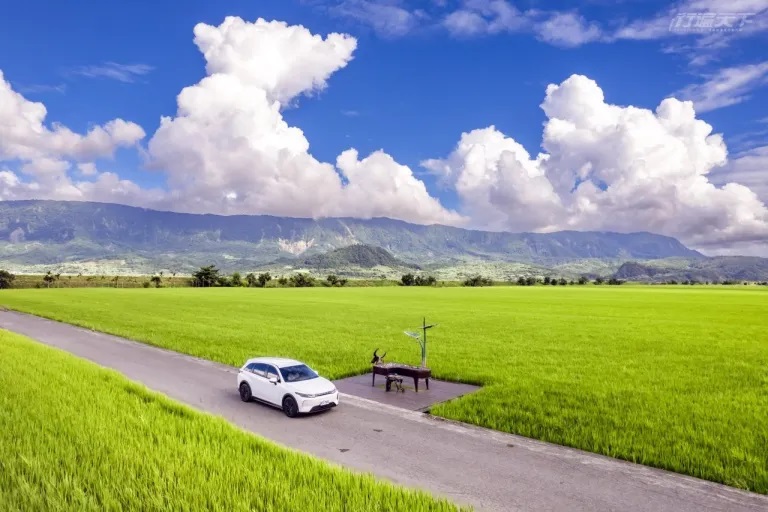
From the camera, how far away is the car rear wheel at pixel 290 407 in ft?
50.6

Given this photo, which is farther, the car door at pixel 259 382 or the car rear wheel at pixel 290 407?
the car door at pixel 259 382

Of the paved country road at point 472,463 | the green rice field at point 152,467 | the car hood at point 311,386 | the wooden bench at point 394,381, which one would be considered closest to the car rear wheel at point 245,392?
the paved country road at point 472,463

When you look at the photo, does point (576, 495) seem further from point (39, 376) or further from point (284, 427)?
point (39, 376)

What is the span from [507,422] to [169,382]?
47.7 ft

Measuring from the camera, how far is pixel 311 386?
15750 mm

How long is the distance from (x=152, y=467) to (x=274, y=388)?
26.1 feet

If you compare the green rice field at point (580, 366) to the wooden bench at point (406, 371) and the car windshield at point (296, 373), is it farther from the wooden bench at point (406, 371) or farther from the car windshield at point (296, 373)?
the car windshield at point (296, 373)

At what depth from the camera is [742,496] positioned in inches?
396

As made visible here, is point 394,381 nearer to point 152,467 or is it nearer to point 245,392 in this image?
point 245,392

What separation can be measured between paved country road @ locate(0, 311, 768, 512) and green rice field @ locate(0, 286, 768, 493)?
2.97 ft

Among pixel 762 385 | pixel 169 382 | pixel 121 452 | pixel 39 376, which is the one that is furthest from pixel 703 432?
pixel 39 376

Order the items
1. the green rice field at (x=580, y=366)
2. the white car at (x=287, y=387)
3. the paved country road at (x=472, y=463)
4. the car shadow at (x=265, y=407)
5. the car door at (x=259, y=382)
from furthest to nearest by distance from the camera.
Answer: the car door at (x=259, y=382) < the car shadow at (x=265, y=407) < the white car at (x=287, y=387) < the green rice field at (x=580, y=366) < the paved country road at (x=472, y=463)

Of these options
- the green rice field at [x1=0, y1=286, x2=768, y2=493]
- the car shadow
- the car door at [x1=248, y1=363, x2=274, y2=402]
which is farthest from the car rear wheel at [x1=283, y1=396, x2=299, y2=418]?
the green rice field at [x1=0, y1=286, x2=768, y2=493]

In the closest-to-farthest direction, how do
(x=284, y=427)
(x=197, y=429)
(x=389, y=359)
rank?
1. (x=197, y=429)
2. (x=284, y=427)
3. (x=389, y=359)
